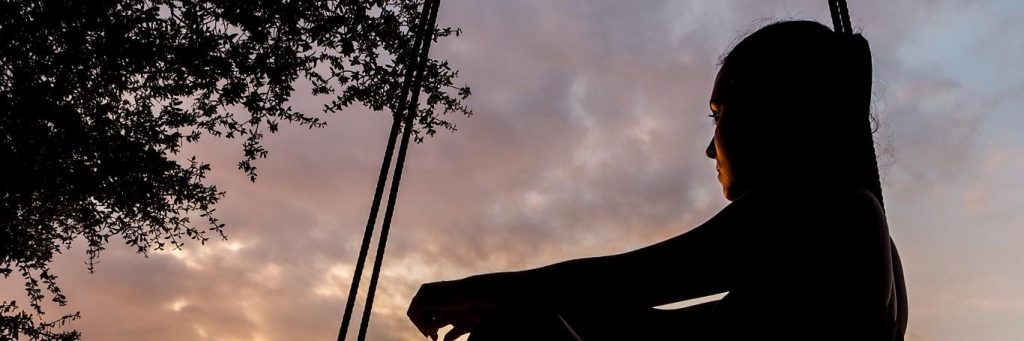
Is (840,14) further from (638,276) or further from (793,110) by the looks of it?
(638,276)

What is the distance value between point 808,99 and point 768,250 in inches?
20.8

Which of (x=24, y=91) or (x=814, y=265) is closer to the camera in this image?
(x=814, y=265)

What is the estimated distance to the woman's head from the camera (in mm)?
1571

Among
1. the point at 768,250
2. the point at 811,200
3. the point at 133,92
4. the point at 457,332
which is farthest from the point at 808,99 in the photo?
the point at 133,92

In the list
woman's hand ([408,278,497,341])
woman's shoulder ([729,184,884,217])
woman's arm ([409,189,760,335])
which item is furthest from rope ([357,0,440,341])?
woman's shoulder ([729,184,884,217])

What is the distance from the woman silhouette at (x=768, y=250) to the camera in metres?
1.26

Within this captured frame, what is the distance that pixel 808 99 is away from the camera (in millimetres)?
1644

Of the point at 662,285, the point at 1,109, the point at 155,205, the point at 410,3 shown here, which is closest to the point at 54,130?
the point at 1,109

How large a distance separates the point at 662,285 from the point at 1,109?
23.7ft

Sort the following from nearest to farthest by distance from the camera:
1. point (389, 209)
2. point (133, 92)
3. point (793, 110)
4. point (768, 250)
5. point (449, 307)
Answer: point (768, 250)
point (793, 110)
point (449, 307)
point (389, 209)
point (133, 92)

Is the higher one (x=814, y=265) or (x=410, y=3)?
(x=410, y=3)

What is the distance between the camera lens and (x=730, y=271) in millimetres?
1295

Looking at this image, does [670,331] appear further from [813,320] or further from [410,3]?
[410,3]

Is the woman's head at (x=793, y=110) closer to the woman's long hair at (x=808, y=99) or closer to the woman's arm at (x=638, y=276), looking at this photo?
the woman's long hair at (x=808, y=99)
